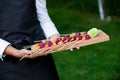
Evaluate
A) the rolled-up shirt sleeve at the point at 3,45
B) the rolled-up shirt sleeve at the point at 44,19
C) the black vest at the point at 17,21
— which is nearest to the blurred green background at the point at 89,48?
the rolled-up shirt sleeve at the point at 44,19

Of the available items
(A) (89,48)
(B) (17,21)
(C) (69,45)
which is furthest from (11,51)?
(A) (89,48)

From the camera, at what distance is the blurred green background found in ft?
19.6

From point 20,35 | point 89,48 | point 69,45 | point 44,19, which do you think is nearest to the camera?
point 69,45

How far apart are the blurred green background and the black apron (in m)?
3.14

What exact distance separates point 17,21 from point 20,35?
81 millimetres

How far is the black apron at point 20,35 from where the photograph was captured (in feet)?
8.29

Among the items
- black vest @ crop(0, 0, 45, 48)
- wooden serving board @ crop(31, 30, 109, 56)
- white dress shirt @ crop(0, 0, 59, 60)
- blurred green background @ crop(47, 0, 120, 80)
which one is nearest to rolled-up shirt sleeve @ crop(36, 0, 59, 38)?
white dress shirt @ crop(0, 0, 59, 60)

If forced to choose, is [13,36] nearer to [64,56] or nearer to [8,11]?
[8,11]

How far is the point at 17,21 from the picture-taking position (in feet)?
8.33

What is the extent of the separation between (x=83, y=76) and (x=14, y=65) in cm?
334

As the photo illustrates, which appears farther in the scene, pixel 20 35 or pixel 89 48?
pixel 89 48

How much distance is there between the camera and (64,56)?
6.93m

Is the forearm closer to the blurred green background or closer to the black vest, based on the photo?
the black vest

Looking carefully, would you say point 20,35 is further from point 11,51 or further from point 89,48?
point 89,48
